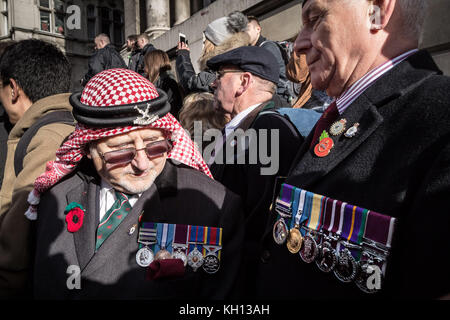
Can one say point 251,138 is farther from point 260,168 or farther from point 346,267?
point 346,267

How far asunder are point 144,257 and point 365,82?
134 centimetres

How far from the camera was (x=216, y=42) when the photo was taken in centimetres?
398

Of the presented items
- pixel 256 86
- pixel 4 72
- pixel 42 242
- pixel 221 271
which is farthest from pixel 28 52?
pixel 221 271

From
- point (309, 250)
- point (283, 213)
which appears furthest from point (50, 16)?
point (309, 250)

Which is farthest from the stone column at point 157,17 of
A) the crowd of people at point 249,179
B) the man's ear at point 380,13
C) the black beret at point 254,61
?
the man's ear at point 380,13

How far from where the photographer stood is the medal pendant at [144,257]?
65.2 inches

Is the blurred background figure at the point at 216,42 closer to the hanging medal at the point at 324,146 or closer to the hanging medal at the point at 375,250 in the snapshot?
the hanging medal at the point at 324,146

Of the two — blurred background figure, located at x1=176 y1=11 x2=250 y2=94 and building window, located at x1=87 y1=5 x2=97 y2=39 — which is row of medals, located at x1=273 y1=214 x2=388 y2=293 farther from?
building window, located at x1=87 y1=5 x2=97 y2=39

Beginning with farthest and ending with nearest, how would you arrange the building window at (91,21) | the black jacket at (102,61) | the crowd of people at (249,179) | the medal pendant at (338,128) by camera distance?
the building window at (91,21) < the black jacket at (102,61) < the medal pendant at (338,128) < the crowd of people at (249,179)

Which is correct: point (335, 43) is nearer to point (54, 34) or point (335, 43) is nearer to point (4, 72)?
point (4, 72)

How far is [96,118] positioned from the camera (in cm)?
164

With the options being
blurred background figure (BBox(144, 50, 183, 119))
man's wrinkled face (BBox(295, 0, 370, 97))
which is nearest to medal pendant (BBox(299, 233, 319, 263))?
man's wrinkled face (BBox(295, 0, 370, 97))

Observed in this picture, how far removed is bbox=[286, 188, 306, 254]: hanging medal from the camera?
131 cm

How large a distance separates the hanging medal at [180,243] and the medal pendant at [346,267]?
0.83m
